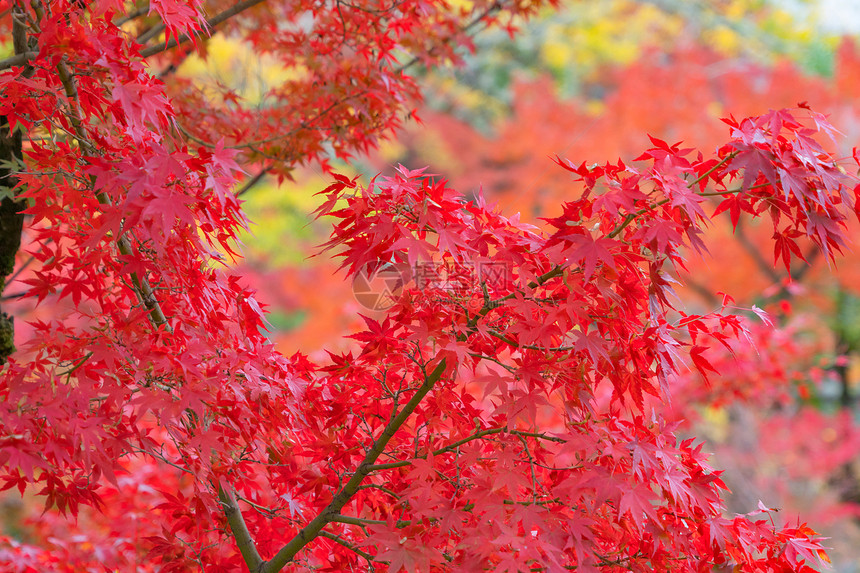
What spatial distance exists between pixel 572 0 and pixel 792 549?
44.2 ft

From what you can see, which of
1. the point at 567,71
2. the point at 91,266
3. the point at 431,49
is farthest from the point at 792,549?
the point at 567,71

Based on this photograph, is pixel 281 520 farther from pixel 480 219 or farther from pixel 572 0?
pixel 572 0

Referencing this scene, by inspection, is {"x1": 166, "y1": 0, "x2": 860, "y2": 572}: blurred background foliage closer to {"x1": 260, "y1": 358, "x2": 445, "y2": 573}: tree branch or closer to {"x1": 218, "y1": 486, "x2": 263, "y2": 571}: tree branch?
{"x1": 260, "y1": 358, "x2": 445, "y2": 573}: tree branch

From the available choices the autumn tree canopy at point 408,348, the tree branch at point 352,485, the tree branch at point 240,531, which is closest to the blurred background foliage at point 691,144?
the autumn tree canopy at point 408,348

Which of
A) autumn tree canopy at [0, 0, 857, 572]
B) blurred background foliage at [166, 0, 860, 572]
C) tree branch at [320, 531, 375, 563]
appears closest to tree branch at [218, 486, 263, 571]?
autumn tree canopy at [0, 0, 857, 572]

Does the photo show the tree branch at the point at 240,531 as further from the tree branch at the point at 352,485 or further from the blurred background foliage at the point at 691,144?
the blurred background foliage at the point at 691,144

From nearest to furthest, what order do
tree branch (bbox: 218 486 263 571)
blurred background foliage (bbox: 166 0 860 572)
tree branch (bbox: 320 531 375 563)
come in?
1. tree branch (bbox: 320 531 375 563)
2. tree branch (bbox: 218 486 263 571)
3. blurred background foliage (bbox: 166 0 860 572)

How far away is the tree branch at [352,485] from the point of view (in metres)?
1.76

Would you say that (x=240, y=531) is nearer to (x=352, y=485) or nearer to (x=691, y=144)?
(x=352, y=485)

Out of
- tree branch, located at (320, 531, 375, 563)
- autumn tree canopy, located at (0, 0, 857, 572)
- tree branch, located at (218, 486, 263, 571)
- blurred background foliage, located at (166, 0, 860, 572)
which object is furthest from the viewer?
blurred background foliage, located at (166, 0, 860, 572)

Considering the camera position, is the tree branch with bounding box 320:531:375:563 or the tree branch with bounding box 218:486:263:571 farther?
the tree branch with bounding box 218:486:263:571

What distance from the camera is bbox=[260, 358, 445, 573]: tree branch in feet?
5.78

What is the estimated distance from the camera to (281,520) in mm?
2184

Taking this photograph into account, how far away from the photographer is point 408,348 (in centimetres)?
182
